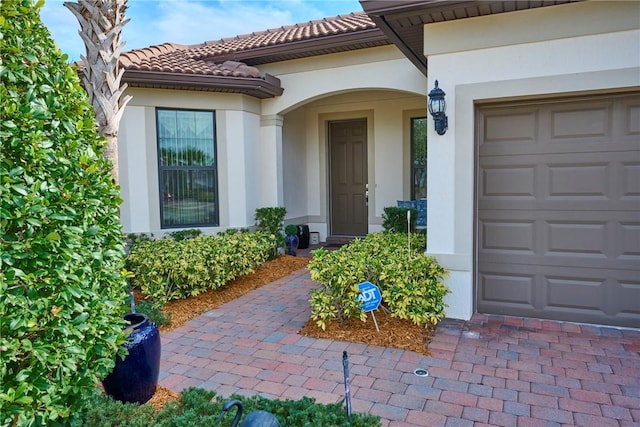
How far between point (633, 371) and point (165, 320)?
4549 mm

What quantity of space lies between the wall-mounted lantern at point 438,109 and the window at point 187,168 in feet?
15.5

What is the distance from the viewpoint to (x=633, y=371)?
3561 mm

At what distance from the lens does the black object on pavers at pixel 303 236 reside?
9.60m

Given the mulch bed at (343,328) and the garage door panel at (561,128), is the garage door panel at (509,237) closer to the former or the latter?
the garage door panel at (561,128)

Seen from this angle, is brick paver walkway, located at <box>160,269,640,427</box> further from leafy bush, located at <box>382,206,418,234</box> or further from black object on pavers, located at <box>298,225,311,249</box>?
black object on pavers, located at <box>298,225,311,249</box>

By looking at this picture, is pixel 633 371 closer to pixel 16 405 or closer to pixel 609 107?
pixel 609 107

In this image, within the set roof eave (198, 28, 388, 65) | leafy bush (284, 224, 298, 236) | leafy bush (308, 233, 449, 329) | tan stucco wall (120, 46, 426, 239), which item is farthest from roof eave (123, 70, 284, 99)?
leafy bush (308, 233, 449, 329)

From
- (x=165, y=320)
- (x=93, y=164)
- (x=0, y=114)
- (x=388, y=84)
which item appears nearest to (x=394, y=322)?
(x=165, y=320)

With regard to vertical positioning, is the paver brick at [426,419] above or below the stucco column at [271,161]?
below

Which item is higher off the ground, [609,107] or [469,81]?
[469,81]

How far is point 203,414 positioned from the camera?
260 cm

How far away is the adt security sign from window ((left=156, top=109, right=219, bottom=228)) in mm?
4691

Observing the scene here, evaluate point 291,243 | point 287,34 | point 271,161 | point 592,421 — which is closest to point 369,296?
point 592,421

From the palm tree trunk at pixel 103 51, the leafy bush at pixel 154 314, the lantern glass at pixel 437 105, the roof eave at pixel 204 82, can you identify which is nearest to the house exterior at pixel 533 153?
the lantern glass at pixel 437 105
